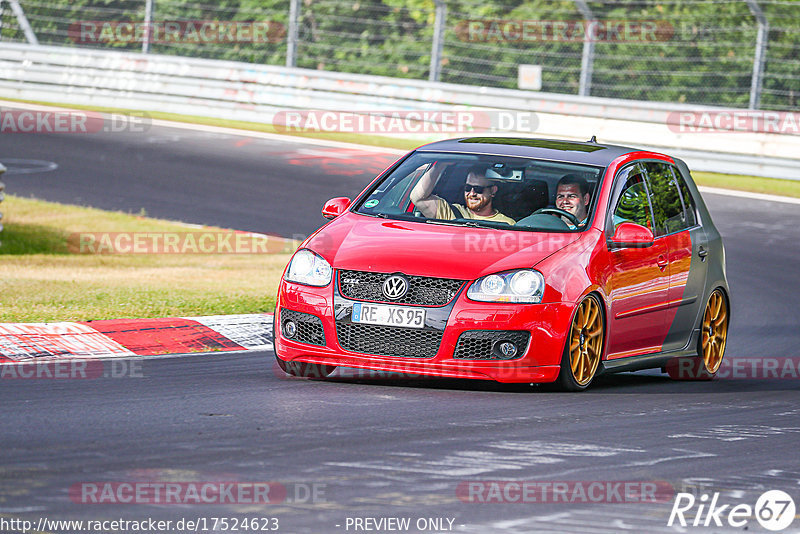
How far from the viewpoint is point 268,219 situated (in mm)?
17656

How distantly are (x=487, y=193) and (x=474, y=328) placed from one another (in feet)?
4.81

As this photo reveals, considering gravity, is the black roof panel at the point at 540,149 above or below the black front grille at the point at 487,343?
above

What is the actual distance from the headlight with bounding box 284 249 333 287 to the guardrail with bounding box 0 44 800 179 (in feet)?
48.1

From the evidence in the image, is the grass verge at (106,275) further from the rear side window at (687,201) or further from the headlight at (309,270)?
the rear side window at (687,201)

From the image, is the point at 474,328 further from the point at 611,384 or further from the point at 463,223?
the point at 611,384

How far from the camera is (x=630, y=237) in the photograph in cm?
894

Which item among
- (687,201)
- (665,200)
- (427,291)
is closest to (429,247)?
(427,291)

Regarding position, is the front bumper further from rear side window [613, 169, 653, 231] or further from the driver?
rear side window [613, 169, 653, 231]

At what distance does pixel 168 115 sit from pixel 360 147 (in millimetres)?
4893

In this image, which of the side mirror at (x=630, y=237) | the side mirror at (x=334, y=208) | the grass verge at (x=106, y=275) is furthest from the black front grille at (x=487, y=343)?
the grass verge at (x=106, y=275)

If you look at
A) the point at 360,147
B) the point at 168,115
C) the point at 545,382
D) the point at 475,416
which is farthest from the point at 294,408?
the point at 168,115

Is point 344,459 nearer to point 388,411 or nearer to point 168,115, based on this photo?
point 388,411

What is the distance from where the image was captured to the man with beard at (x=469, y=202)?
30.5ft

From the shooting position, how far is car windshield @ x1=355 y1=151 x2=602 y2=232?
9094 millimetres
